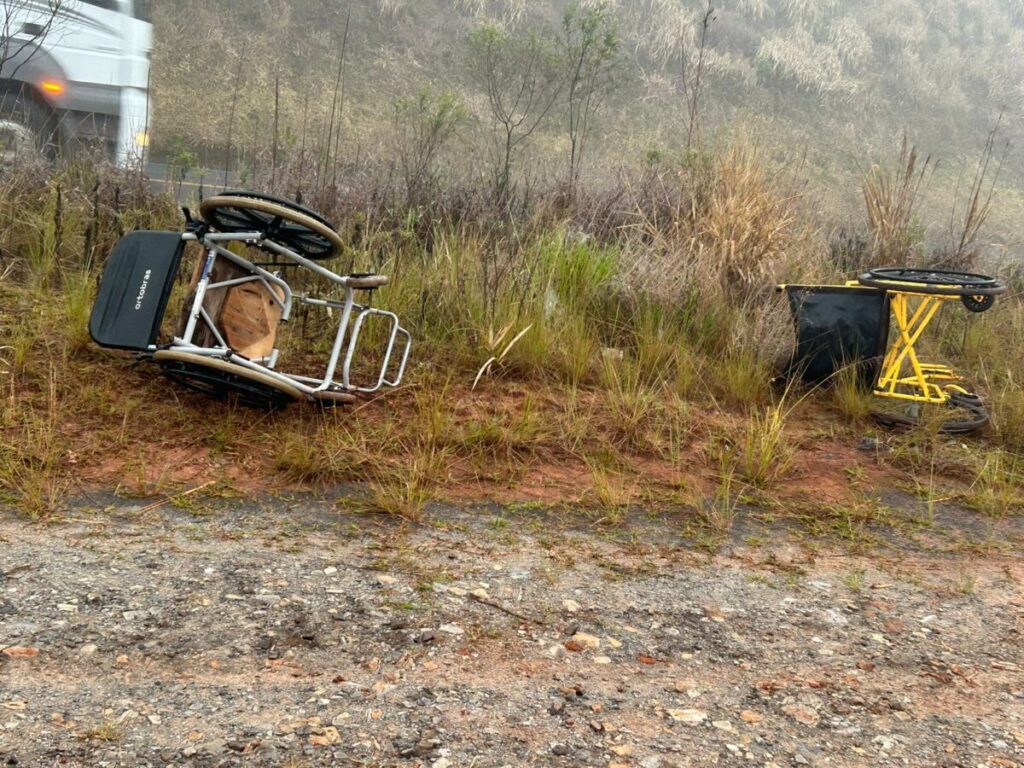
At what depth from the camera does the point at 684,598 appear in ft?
9.15

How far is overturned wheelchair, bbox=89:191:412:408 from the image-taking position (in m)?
3.45

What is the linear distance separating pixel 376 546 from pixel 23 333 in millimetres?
2161

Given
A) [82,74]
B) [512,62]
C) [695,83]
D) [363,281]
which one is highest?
[512,62]

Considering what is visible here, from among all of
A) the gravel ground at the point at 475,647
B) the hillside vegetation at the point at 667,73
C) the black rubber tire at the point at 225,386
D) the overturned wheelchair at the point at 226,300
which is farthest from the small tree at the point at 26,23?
the hillside vegetation at the point at 667,73

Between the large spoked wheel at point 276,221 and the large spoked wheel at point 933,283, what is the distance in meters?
2.87

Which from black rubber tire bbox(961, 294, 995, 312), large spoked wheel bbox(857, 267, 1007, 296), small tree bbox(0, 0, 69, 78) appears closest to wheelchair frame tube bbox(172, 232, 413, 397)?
large spoked wheel bbox(857, 267, 1007, 296)

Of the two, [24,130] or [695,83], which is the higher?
[695,83]

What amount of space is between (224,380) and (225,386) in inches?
5.4

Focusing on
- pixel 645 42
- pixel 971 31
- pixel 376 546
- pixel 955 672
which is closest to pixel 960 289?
pixel 955 672

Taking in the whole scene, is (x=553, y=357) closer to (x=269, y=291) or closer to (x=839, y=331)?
(x=269, y=291)

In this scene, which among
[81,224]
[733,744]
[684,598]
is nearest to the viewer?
[733,744]

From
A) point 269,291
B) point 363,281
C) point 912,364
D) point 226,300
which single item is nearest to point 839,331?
point 912,364

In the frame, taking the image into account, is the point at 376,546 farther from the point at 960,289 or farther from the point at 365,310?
the point at 960,289

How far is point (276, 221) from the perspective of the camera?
3676 mm
